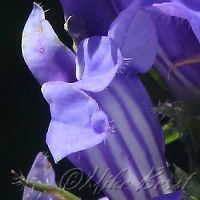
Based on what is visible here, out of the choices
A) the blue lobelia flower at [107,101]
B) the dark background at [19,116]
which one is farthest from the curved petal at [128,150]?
the dark background at [19,116]

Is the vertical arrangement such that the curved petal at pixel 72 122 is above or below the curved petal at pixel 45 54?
below

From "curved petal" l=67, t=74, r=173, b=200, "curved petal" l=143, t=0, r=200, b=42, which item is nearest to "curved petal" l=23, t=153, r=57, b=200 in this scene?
"curved petal" l=67, t=74, r=173, b=200

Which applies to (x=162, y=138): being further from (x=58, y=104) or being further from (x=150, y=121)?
(x=58, y=104)

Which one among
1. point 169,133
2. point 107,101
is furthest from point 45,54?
point 169,133

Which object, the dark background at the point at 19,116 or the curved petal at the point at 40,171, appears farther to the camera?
the dark background at the point at 19,116

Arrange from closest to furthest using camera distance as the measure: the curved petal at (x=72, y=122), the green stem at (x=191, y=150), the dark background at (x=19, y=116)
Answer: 1. the curved petal at (x=72, y=122)
2. the green stem at (x=191, y=150)
3. the dark background at (x=19, y=116)

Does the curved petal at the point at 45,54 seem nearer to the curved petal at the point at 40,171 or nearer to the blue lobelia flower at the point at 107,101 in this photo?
the blue lobelia flower at the point at 107,101
